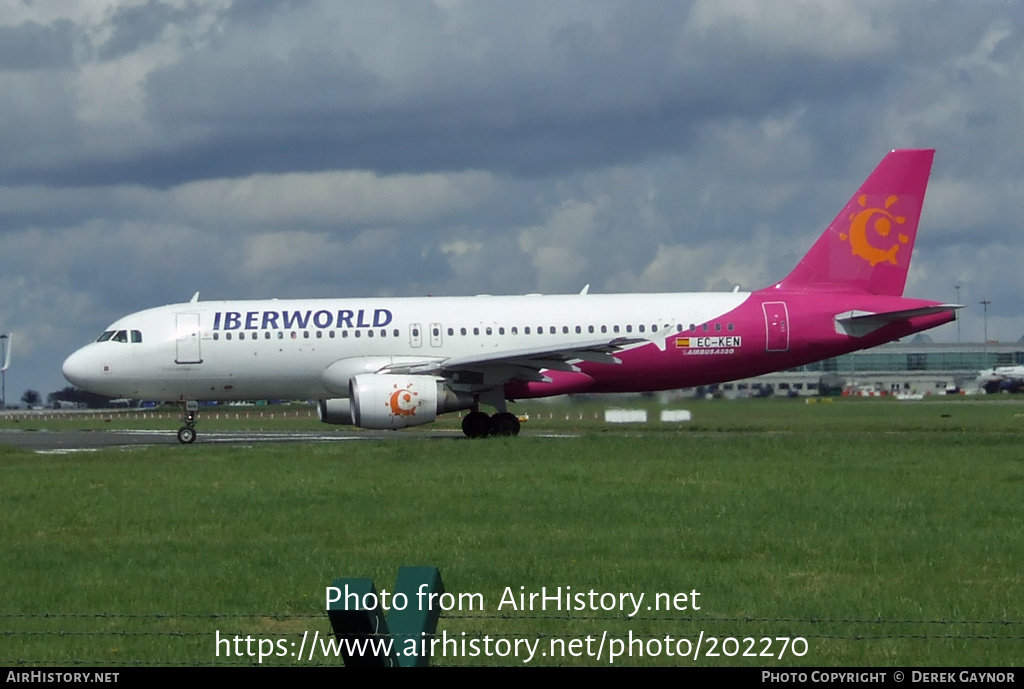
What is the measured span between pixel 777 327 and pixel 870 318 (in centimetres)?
233

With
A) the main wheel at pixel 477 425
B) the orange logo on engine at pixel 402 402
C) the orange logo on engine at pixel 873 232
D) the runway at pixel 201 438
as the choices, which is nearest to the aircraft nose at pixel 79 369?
the runway at pixel 201 438

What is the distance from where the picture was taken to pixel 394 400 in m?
28.3

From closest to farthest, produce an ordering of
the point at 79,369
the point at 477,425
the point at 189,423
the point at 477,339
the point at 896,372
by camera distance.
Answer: the point at 477,425
the point at 477,339
the point at 79,369
the point at 189,423
the point at 896,372

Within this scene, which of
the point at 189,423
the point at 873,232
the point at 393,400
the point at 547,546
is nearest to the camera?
the point at 547,546

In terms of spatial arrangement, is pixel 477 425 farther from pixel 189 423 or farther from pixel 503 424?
pixel 189 423

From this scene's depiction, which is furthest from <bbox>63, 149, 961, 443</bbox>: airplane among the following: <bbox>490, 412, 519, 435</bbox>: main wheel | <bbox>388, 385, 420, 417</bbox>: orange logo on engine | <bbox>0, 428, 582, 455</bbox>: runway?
<bbox>388, 385, 420, 417</bbox>: orange logo on engine

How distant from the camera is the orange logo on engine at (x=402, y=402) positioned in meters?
28.3

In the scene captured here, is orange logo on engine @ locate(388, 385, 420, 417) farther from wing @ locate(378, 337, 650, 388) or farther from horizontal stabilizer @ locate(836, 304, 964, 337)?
horizontal stabilizer @ locate(836, 304, 964, 337)

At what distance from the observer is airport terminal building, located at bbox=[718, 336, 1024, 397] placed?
40719 millimetres

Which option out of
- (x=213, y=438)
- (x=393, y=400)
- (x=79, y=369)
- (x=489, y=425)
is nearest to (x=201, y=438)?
(x=213, y=438)

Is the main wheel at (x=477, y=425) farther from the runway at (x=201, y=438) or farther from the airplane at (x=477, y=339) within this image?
the runway at (x=201, y=438)

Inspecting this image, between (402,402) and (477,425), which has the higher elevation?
(402,402)

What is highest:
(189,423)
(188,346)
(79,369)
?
(188,346)
